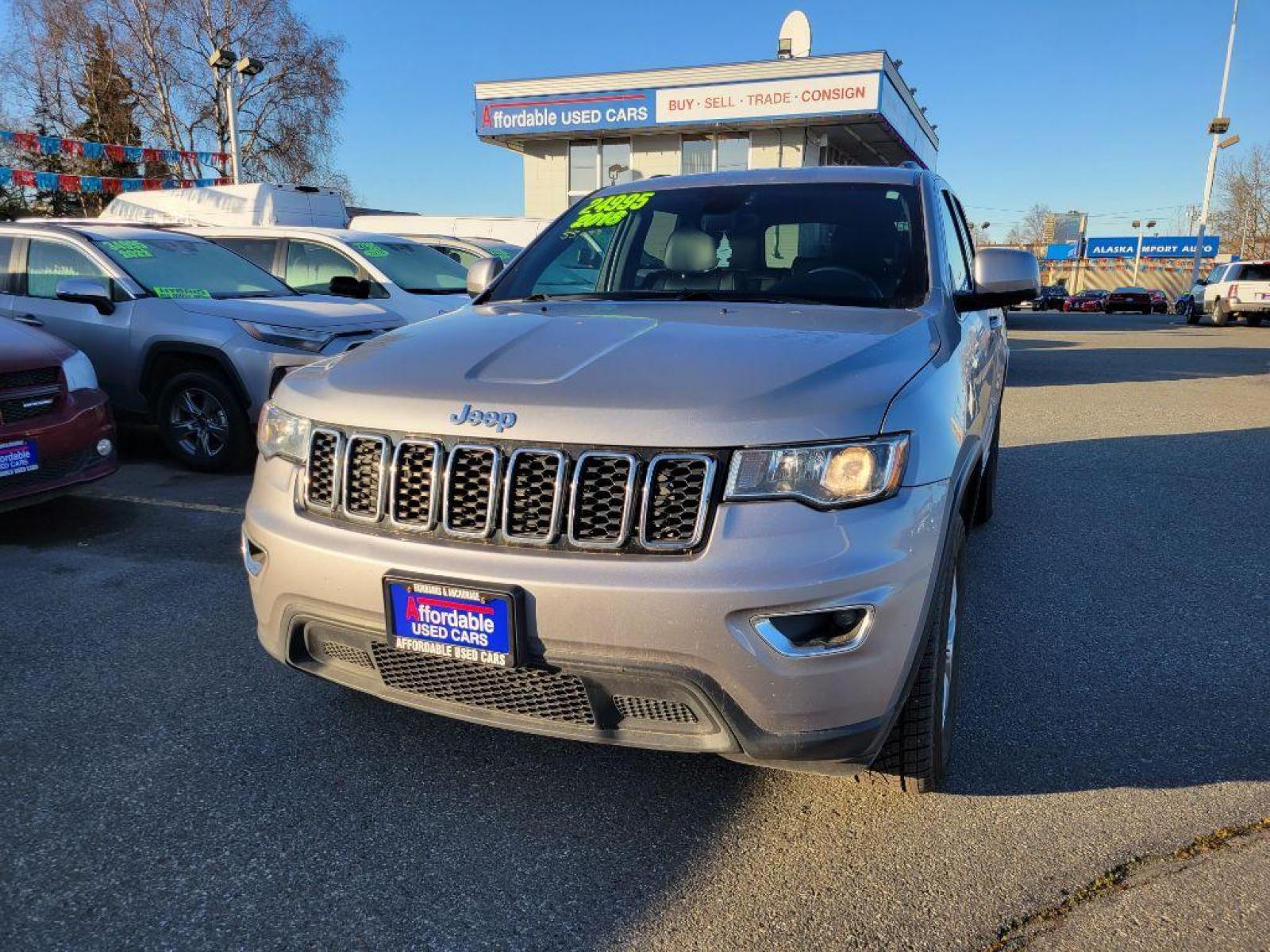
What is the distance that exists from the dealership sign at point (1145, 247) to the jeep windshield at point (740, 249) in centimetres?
8074

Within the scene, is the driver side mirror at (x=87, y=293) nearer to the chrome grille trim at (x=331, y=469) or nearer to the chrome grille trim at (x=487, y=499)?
the chrome grille trim at (x=331, y=469)

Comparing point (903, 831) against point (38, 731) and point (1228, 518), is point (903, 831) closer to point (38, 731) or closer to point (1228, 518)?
point (38, 731)

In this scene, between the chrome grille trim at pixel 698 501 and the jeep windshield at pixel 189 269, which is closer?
the chrome grille trim at pixel 698 501

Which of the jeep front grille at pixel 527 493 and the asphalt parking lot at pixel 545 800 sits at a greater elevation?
the jeep front grille at pixel 527 493

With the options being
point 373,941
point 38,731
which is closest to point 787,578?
point 373,941

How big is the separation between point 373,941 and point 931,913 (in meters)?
1.25

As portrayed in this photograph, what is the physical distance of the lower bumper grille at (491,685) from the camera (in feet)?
6.87

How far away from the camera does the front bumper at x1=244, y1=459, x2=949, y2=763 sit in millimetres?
1879

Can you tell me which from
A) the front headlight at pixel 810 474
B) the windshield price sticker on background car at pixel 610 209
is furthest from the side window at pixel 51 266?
the front headlight at pixel 810 474

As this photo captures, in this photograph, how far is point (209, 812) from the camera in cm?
239

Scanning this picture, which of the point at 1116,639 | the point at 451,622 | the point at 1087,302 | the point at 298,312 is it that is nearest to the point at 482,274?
the point at 451,622

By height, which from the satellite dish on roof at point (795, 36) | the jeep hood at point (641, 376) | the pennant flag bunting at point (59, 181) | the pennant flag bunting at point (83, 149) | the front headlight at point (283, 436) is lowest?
the front headlight at point (283, 436)

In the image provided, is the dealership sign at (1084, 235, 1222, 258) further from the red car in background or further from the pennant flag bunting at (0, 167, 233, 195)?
the pennant flag bunting at (0, 167, 233, 195)

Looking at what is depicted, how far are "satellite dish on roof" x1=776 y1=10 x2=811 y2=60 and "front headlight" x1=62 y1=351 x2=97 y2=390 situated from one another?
2477cm
